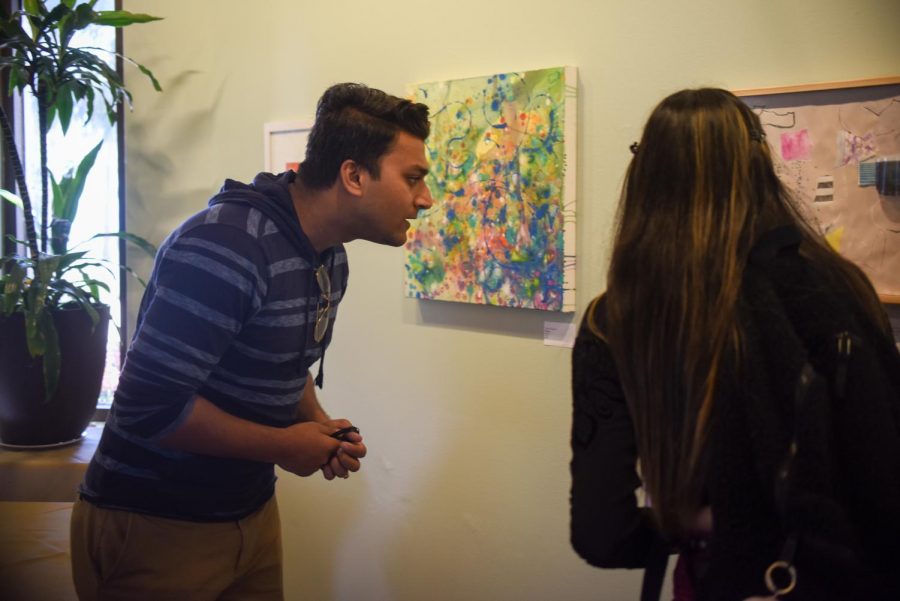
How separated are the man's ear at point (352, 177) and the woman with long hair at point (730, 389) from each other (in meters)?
0.63

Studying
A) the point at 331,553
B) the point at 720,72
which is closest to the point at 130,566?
the point at 331,553

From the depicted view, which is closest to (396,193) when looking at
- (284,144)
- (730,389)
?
(730,389)

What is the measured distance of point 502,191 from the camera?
2068 millimetres

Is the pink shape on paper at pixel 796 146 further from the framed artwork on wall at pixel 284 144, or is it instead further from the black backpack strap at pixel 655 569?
the framed artwork on wall at pixel 284 144

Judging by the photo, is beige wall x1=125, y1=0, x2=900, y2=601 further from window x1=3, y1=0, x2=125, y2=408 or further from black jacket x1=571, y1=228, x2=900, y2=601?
black jacket x1=571, y1=228, x2=900, y2=601

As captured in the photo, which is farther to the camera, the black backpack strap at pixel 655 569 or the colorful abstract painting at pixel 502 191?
the colorful abstract painting at pixel 502 191

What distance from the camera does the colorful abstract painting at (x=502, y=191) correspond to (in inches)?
78.2

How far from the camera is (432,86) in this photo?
7.22 ft

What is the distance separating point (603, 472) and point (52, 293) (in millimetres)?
2088

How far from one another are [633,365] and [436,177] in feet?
4.36

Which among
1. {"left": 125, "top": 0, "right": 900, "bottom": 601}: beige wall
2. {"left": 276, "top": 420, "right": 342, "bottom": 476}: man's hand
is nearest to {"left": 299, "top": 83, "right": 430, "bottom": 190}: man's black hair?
{"left": 276, "top": 420, "right": 342, "bottom": 476}: man's hand

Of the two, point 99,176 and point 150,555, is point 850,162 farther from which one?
point 99,176

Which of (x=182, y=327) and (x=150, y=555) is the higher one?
(x=182, y=327)

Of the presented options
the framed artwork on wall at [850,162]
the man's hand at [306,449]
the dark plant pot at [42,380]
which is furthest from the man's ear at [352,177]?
the dark plant pot at [42,380]
